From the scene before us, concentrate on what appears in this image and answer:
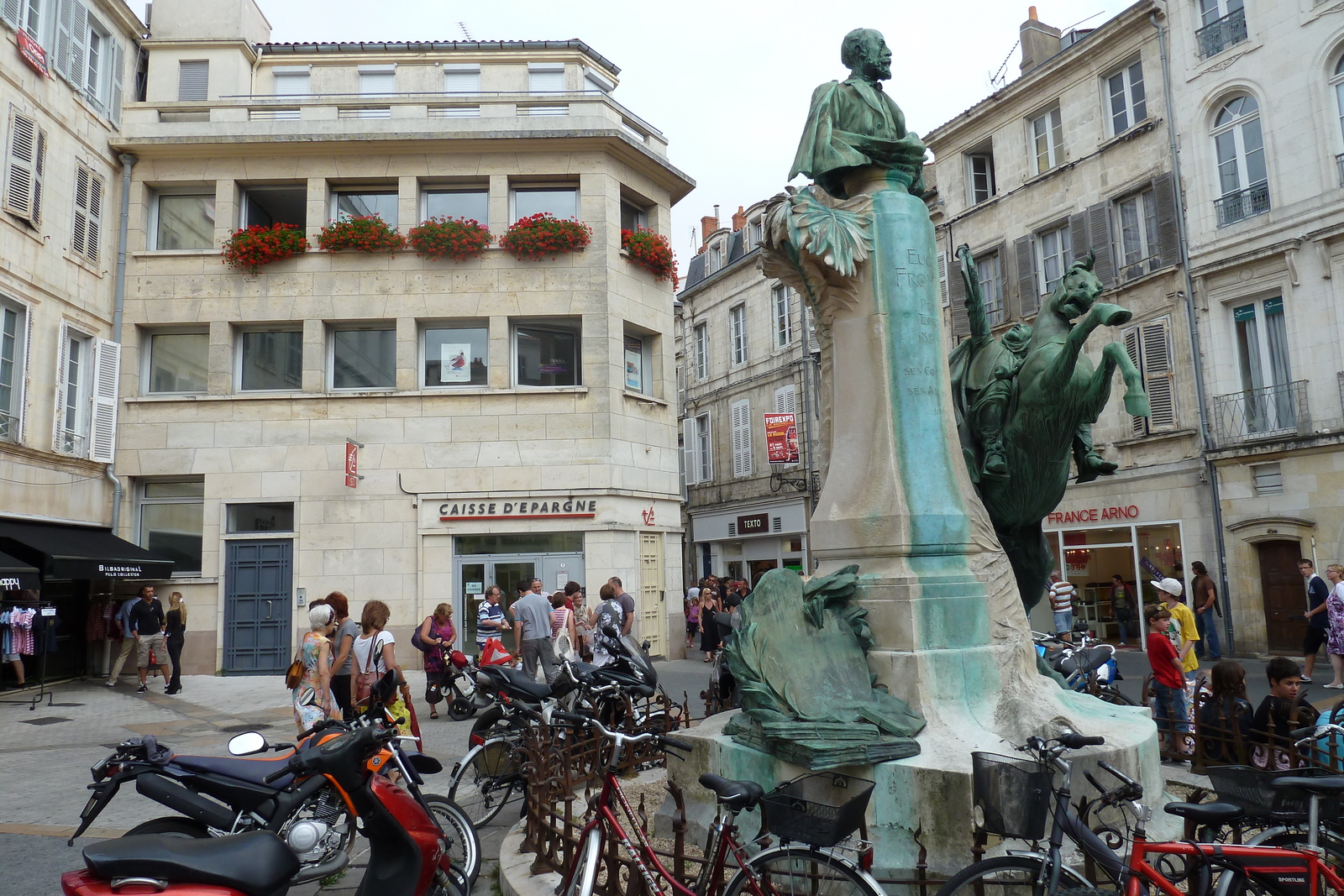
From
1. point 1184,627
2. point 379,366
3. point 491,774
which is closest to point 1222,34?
point 1184,627

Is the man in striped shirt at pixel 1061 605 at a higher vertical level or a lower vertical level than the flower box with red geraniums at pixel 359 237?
lower

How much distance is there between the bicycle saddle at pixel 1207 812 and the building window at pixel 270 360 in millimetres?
18272

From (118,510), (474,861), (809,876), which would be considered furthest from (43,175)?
(809,876)

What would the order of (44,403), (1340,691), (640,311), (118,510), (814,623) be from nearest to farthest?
(814,623)
(1340,691)
(44,403)
(118,510)
(640,311)

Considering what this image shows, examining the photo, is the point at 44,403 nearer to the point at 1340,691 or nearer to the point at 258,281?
the point at 258,281

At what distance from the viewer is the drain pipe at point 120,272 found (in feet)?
58.8

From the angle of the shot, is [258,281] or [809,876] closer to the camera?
[809,876]

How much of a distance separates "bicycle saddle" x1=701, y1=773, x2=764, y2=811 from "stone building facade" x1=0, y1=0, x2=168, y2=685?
13.7m

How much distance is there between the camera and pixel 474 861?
5.39 meters

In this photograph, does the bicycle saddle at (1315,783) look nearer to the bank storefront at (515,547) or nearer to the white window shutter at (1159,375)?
the bank storefront at (515,547)

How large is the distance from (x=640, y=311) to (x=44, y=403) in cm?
1098

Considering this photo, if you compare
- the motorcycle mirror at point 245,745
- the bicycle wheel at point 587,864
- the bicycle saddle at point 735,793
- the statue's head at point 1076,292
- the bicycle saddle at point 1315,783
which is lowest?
the bicycle wheel at point 587,864

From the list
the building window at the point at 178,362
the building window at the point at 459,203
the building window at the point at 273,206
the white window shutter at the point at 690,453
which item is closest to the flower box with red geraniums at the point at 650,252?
the building window at the point at 459,203

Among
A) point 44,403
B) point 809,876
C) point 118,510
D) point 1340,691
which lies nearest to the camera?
point 809,876
